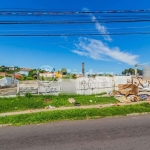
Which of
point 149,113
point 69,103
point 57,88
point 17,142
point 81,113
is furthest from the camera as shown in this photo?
point 57,88

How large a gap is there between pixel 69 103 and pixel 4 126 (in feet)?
17.3

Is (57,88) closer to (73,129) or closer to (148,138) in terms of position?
(73,129)

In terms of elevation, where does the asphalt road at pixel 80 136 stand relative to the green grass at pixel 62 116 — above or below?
below

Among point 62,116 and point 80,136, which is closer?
point 80,136

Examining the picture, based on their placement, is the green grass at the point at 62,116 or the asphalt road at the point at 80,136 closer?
the asphalt road at the point at 80,136

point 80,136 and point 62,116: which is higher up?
point 62,116

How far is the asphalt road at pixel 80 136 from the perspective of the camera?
475cm

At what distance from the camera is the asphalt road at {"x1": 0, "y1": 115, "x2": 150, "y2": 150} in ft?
15.6

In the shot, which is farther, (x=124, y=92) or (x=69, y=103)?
(x=124, y=92)

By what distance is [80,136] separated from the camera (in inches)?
218

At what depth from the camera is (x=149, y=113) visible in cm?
912

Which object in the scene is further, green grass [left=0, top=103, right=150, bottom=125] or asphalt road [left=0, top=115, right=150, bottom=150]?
green grass [left=0, top=103, right=150, bottom=125]

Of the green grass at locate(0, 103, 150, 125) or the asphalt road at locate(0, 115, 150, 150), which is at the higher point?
the green grass at locate(0, 103, 150, 125)

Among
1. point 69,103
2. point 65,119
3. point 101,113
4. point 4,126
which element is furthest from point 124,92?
point 4,126
